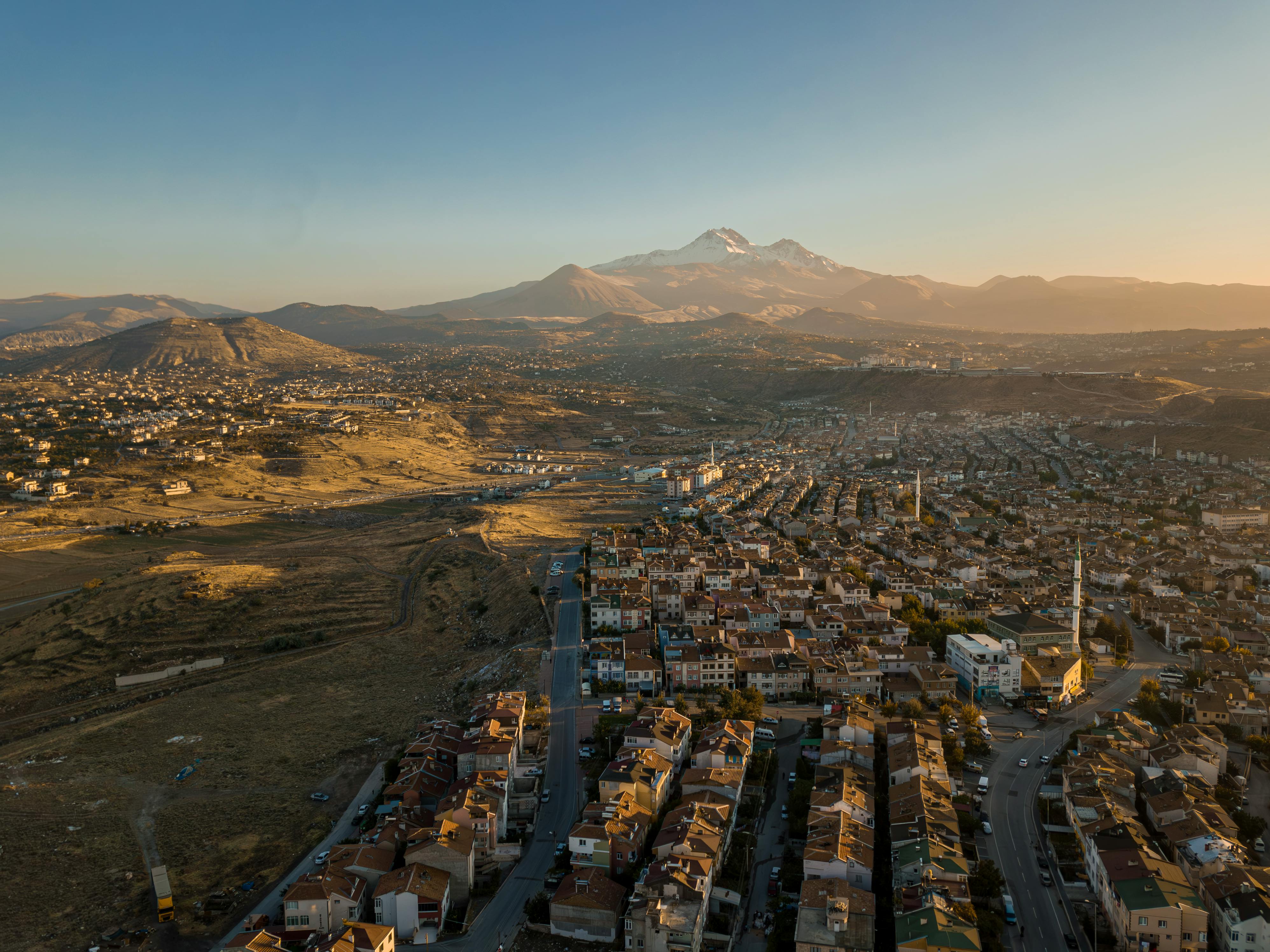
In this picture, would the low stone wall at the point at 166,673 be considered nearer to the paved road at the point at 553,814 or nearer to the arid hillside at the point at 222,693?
the arid hillside at the point at 222,693

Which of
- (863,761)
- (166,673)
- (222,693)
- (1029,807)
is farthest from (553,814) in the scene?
(166,673)

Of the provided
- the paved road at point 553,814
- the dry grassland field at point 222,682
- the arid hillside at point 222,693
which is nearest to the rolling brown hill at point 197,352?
the dry grassland field at point 222,682

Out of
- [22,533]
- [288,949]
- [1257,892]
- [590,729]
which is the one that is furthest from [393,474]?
[1257,892]

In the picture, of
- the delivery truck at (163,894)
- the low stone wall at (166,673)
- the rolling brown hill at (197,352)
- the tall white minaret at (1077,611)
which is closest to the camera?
the delivery truck at (163,894)

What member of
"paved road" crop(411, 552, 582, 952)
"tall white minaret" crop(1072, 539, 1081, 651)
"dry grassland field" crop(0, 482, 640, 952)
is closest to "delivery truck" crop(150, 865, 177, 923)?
"dry grassland field" crop(0, 482, 640, 952)

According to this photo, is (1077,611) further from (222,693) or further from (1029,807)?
(222,693)
